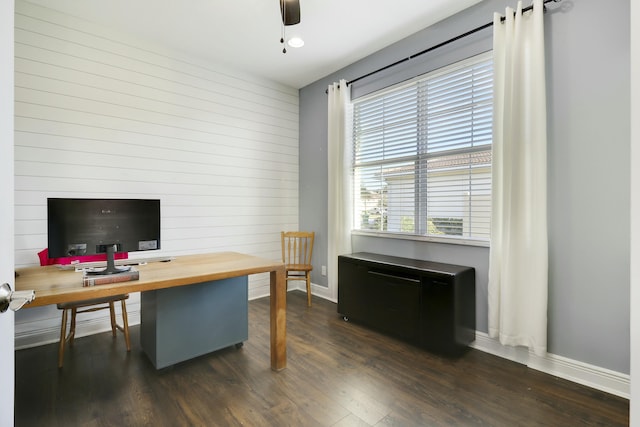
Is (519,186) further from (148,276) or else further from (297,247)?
(297,247)

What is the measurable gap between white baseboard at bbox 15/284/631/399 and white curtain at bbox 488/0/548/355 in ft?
0.53

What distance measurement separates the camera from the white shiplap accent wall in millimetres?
2686

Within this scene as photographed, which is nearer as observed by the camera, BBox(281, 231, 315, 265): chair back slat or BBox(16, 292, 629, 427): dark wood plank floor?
BBox(16, 292, 629, 427): dark wood plank floor

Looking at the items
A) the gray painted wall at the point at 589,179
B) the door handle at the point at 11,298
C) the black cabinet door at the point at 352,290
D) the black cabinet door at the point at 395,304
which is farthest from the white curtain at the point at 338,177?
the door handle at the point at 11,298

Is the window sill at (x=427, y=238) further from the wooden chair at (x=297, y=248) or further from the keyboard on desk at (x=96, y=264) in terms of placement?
the keyboard on desk at (x=96, y=264)

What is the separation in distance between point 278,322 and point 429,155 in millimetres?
2085

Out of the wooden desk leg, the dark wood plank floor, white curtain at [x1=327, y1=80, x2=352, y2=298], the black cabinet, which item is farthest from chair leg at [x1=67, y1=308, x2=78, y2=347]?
white curtain at [x1=327, y1=80, x2=352, y2=298]

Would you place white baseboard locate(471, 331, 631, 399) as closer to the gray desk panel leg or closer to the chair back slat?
the gray desk panel leg

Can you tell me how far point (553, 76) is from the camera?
226cm

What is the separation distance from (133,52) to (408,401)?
3915mm

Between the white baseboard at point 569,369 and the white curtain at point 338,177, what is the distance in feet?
5.73

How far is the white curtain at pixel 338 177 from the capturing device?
12.3 feet

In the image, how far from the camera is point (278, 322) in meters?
2.33

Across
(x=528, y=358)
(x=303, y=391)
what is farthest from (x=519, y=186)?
(x=303, y=391)
